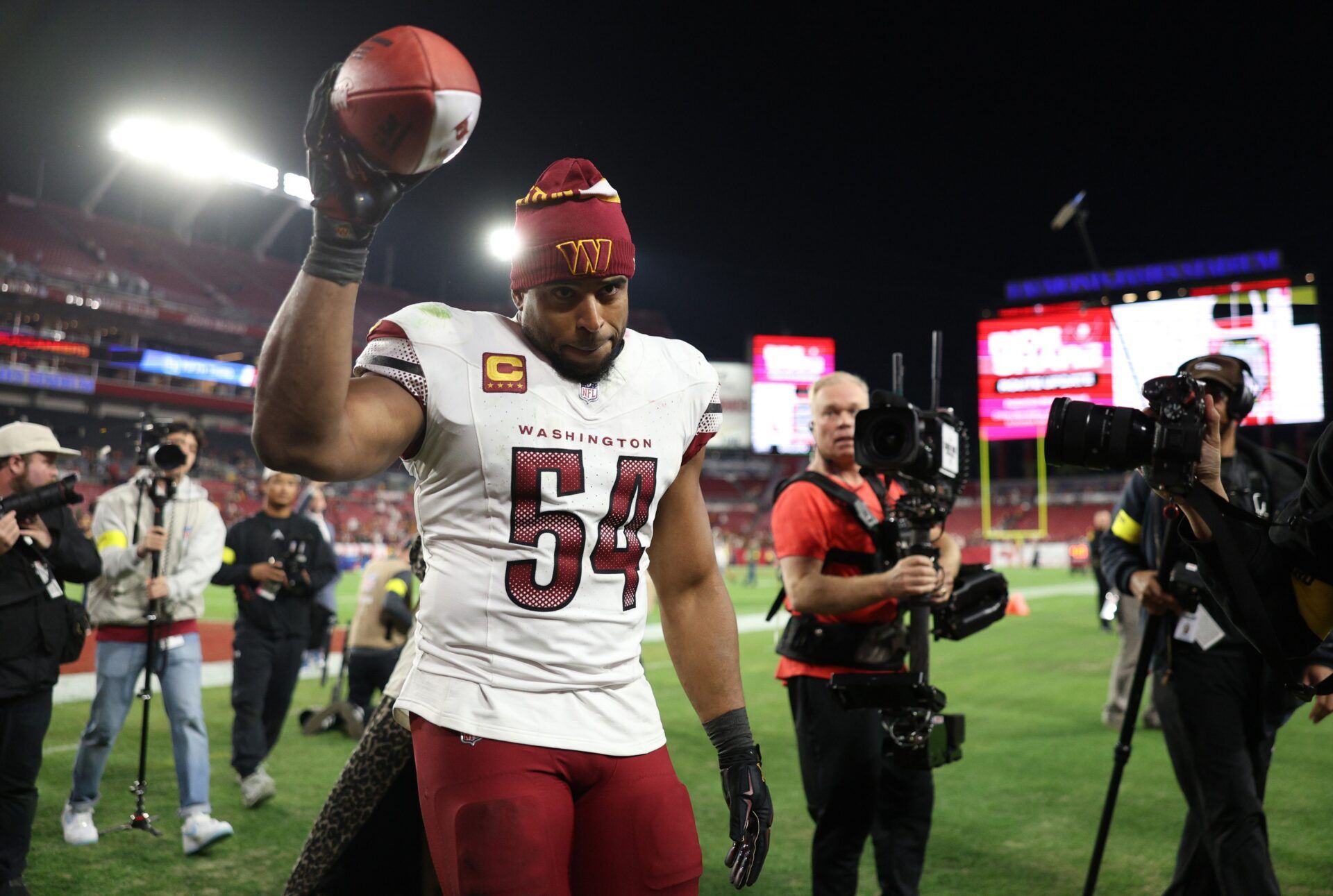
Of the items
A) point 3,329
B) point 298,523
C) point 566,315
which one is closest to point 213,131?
point 3,329

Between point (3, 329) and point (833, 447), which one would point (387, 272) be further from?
point (833, 447)

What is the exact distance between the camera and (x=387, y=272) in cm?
5809

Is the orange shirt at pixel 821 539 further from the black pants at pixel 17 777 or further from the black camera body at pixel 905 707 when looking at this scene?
the black pants at pixel 17 777

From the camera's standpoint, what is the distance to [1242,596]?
2135 millimetres

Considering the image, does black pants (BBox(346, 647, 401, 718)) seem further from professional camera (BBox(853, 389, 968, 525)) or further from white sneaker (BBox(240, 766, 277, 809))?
professional camera (BBox(853, 389, 968, 525))

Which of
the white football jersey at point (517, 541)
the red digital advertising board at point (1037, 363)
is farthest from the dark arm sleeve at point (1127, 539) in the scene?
the red digital advertising board at point (1037, 363)

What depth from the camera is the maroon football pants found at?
5.78ft

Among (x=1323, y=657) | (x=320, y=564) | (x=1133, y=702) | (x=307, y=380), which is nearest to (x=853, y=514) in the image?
(x=1133, y=702)

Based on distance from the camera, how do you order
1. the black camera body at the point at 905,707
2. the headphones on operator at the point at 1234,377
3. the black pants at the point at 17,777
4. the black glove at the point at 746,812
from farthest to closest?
the black pants at the point at 17,777 → the headphones on operator at the point at 1234,377 → the black camera body at the point at 905,707 → the black glove at the point at 746,812

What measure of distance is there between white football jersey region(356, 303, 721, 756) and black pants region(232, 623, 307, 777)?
473 cm

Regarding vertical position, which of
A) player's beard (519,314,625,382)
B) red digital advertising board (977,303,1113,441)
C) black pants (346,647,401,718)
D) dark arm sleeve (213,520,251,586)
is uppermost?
red digital advertising board (977,303,1113,441)

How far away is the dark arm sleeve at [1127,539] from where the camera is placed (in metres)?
4.28

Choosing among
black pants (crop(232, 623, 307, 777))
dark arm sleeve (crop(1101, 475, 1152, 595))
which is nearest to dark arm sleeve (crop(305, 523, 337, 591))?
black pants (crop(232, 623, 307, 777))

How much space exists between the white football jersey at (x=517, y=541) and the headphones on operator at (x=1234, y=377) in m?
2.75
